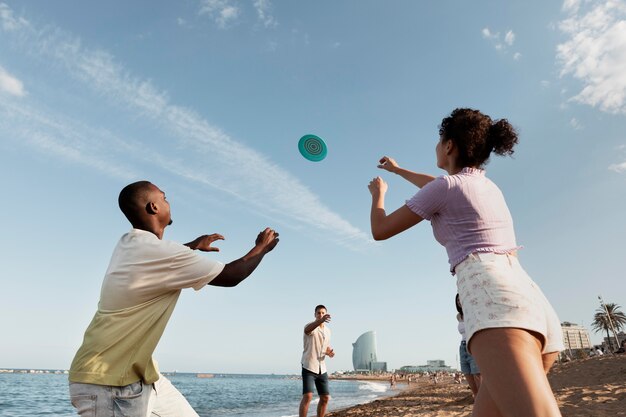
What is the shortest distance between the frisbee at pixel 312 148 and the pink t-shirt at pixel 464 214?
3251 mm

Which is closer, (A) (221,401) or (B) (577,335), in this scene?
(A) (221,401)

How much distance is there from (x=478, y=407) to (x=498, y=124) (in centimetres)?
151

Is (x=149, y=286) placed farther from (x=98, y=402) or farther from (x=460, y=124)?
(x=460, y=124)

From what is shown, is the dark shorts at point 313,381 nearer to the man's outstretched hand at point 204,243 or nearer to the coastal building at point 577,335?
the man's outstretched hand at point 204,243

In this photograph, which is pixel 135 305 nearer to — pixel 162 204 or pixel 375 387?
pixel 162 204

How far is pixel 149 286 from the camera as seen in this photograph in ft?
8.05

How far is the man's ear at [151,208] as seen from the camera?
9.12 ft

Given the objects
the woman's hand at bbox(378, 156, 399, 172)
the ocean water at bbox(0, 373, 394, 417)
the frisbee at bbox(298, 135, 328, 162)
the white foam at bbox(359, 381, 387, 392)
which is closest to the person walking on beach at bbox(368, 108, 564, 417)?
the woman's hand at bbox(378, 156, 399, 172)

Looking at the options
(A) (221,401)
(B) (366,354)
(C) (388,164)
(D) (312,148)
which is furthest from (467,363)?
(B) (366,354)

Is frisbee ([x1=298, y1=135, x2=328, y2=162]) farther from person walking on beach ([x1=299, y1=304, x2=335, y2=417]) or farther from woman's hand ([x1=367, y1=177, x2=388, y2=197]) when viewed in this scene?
person walking on beach ([x1=299, y1=304, x2=335, y2=417])

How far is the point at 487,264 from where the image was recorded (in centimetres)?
195

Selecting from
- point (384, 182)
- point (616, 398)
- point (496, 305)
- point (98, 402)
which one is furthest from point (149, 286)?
point (616, 398)

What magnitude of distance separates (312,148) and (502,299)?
3.92 metres

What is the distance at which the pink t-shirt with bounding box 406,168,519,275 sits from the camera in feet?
6.81
